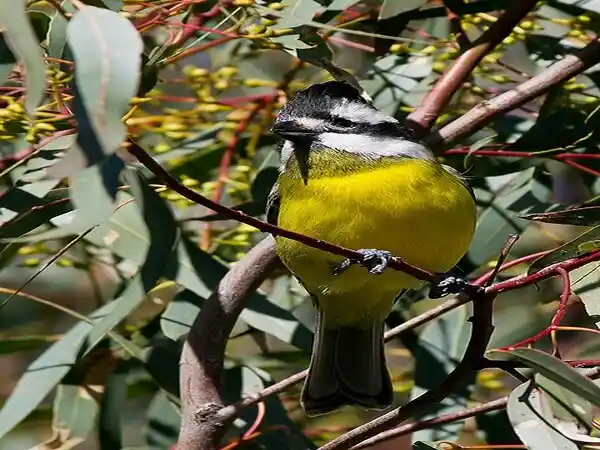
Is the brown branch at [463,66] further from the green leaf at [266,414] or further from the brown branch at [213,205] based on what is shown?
the brown branch at [213,205]

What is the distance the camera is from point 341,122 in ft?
7.99

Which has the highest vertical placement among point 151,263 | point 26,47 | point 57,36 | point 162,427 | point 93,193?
point 26,47

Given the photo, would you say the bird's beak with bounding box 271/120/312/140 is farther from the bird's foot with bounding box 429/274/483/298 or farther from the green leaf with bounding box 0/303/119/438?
the green leaf with bounding box 0/303/119/438

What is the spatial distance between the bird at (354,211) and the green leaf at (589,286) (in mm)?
305

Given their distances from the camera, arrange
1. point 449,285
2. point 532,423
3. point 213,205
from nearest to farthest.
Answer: point 213,205 → point 532,423 → point 449,285

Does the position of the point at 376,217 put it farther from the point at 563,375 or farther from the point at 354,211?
the point at 563,375

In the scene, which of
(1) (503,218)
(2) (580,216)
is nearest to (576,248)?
(2) (580,216)

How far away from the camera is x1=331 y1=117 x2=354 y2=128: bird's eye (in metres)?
2.43

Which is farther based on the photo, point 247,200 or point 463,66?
point 247,200

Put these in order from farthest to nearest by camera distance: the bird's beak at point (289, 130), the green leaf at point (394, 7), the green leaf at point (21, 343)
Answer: the green leaf at point (21, 343) < the green leaf at point (394, 7) < the bird's beak at point (289, 130)

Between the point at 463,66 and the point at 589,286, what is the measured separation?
74 centimetres

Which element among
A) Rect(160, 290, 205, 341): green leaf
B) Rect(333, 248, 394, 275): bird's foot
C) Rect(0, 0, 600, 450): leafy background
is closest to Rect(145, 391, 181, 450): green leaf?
Rect(0, 0, 600, 450): leafy background

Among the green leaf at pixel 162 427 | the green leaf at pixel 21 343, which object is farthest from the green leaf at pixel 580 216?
the green leaf at pixel 21 343

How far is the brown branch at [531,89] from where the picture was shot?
2523 millimetres
